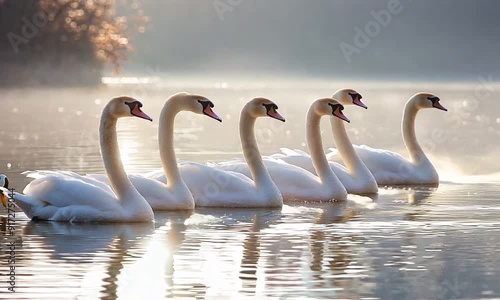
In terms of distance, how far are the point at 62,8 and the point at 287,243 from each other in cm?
5295

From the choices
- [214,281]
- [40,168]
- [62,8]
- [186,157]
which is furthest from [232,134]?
[62,8]

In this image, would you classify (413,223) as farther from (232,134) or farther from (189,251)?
(232,134)

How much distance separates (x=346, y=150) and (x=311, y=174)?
1.29 meters

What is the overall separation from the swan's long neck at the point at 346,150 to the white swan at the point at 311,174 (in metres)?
0.78

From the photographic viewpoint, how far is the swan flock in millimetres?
13570

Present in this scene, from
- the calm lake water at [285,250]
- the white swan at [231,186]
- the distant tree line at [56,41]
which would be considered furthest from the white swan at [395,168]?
the distant tree line at [56,41]

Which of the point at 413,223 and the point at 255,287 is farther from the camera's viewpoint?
the point at 413,223

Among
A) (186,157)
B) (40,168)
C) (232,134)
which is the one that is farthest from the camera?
(232,134)

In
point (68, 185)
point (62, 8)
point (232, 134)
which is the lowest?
point (68, 185)

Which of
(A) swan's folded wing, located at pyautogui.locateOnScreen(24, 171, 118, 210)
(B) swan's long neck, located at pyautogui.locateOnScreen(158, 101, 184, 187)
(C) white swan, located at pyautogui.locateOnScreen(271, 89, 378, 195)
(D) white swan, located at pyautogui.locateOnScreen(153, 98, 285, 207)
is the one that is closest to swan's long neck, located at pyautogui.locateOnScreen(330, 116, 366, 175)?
(C) white swan, located at pyautogui.locateOnScreen(271, 89, 378, 195)

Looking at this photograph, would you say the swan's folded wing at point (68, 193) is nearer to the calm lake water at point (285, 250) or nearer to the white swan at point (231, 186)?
the calm lake water at point (285, 250)

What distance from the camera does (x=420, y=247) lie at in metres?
12.3

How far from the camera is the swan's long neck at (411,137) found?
1913cm

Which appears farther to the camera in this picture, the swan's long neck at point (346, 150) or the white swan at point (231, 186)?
the swan's long neck at point (346, 150)
